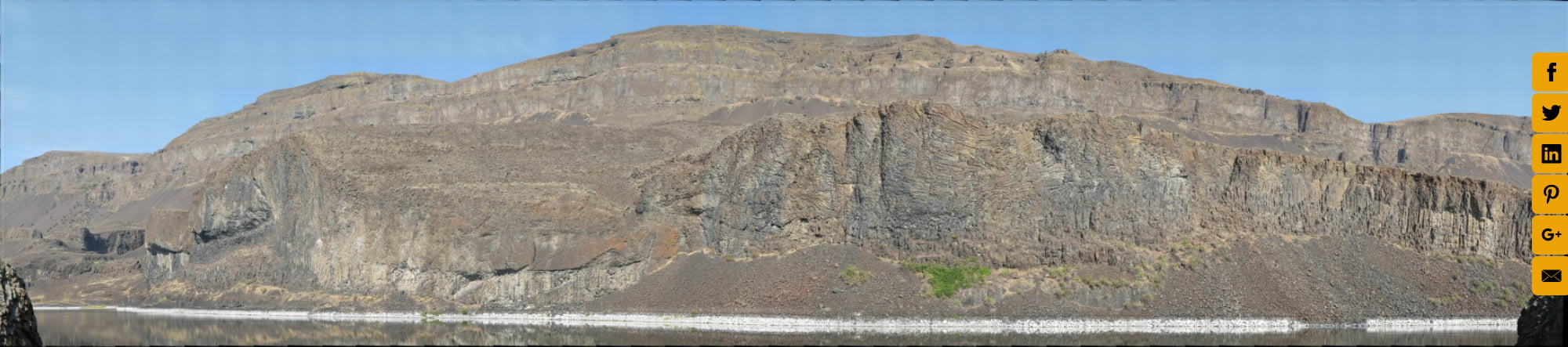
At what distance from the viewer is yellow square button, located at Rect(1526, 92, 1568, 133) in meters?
15.3

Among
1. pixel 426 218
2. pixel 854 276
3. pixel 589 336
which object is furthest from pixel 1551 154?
pixel 426 218

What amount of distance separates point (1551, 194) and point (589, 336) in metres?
48.3

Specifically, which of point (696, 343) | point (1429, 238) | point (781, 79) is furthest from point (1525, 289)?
point (781, 79)

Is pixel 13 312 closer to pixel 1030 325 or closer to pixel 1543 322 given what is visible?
pixel 1543 322

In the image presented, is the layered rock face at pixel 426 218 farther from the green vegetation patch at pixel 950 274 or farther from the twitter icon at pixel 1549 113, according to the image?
the twitter icon at pixel 1549 113

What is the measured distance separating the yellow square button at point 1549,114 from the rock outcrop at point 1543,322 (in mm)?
5053

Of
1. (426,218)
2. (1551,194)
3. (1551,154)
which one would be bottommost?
(426,218)

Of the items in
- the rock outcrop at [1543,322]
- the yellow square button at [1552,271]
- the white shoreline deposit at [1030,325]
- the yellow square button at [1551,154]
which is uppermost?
the yellow square button at [1551,154]

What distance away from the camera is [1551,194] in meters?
15.1

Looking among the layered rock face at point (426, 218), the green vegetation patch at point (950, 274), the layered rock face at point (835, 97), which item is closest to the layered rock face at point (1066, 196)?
the green vegetation patch at point (950, 274)

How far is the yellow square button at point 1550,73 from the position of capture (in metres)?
Answer: 15.5

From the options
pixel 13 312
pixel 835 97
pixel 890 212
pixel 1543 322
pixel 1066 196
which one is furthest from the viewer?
pixel 835 97

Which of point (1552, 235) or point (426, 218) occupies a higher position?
point (1552, 235)

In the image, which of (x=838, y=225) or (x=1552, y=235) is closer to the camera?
(x=1552, y=235)
